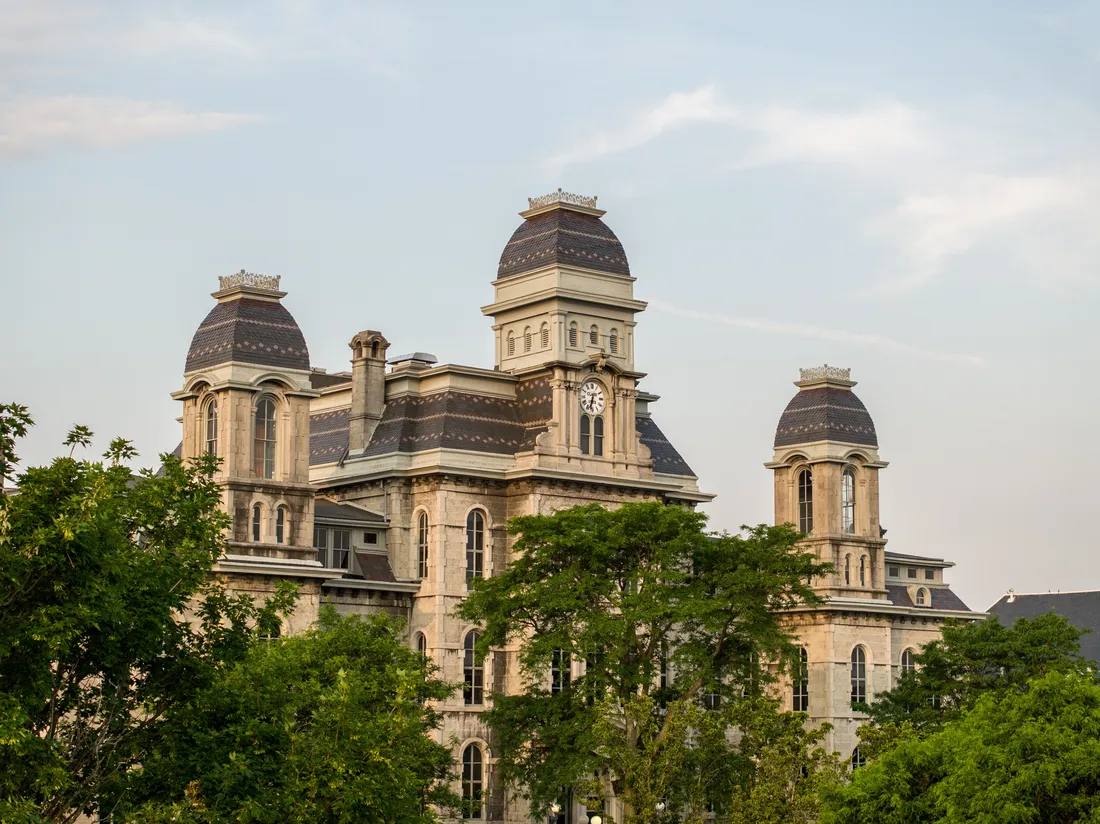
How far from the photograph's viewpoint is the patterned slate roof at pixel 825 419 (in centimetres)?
10100

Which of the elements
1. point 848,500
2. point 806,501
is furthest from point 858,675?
point 806,501

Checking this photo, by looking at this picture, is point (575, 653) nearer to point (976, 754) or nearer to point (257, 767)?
point (976, 754)

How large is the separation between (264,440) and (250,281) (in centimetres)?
650

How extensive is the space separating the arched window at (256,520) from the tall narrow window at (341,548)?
198 inches

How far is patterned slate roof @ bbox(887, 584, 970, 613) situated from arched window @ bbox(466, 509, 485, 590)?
2713 cm

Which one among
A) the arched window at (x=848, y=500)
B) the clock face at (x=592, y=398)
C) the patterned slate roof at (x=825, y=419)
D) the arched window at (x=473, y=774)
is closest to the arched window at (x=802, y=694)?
the arched window at (x=848, y=500)

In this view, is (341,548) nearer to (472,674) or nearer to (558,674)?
(472,674)

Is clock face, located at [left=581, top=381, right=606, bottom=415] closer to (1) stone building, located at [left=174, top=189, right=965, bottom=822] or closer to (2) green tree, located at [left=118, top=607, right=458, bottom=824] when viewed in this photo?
(1) stone building, located at [left=174, top=189, right=965, bottom=822]

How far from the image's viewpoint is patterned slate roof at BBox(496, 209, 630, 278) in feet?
289

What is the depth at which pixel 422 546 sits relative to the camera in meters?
84.6

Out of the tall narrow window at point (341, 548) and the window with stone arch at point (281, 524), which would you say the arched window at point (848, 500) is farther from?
the window with stone arch at point (281, 524)

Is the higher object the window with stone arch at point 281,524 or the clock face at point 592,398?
the clock face at point 592,398

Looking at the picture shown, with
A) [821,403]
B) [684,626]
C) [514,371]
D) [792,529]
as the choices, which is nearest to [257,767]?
[684,626]

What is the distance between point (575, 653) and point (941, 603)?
38586mm
